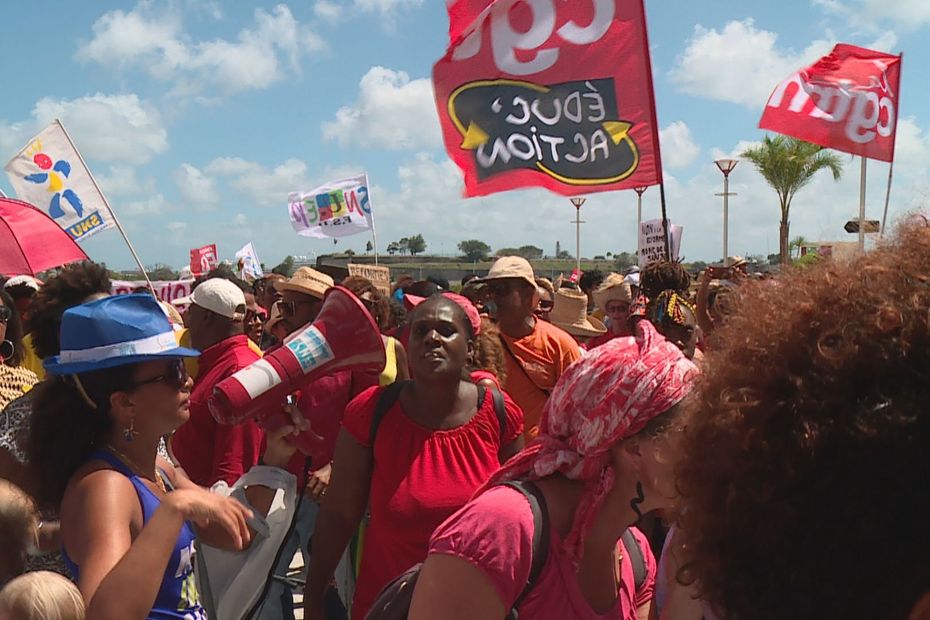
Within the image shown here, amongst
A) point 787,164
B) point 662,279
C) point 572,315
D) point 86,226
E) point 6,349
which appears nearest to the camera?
point 6,349

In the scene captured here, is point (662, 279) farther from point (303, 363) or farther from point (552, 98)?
point (303, 363)

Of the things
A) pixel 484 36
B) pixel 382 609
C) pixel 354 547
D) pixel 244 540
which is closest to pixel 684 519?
pixel 382 609

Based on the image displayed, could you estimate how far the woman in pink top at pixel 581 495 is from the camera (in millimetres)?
1617

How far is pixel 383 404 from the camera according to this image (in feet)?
9.40

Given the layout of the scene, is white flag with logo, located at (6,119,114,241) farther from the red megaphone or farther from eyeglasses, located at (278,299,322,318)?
the red megaphone

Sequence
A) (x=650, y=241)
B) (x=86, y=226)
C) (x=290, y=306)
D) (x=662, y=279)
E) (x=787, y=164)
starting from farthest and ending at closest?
(x=787, y=164) < (x=650, y=241) < (x=86, y=226) < (x=662, y=279) < (x=290, y=306)

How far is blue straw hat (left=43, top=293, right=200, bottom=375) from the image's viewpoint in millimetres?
2230

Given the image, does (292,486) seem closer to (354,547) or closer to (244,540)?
(244,540)

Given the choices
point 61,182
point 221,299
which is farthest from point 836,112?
point 61,182

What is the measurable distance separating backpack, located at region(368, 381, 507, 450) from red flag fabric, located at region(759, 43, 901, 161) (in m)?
5.93

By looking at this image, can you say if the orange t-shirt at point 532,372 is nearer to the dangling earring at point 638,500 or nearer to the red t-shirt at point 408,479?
the red t-shirt at point 408,479

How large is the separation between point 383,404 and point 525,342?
1.78 m

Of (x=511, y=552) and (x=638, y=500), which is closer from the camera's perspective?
(x=511, y=552)

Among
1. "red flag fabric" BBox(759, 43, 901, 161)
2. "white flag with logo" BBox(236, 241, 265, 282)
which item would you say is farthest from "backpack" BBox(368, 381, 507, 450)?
"white flag with logo" BBox(236, 241, 265, 282)
